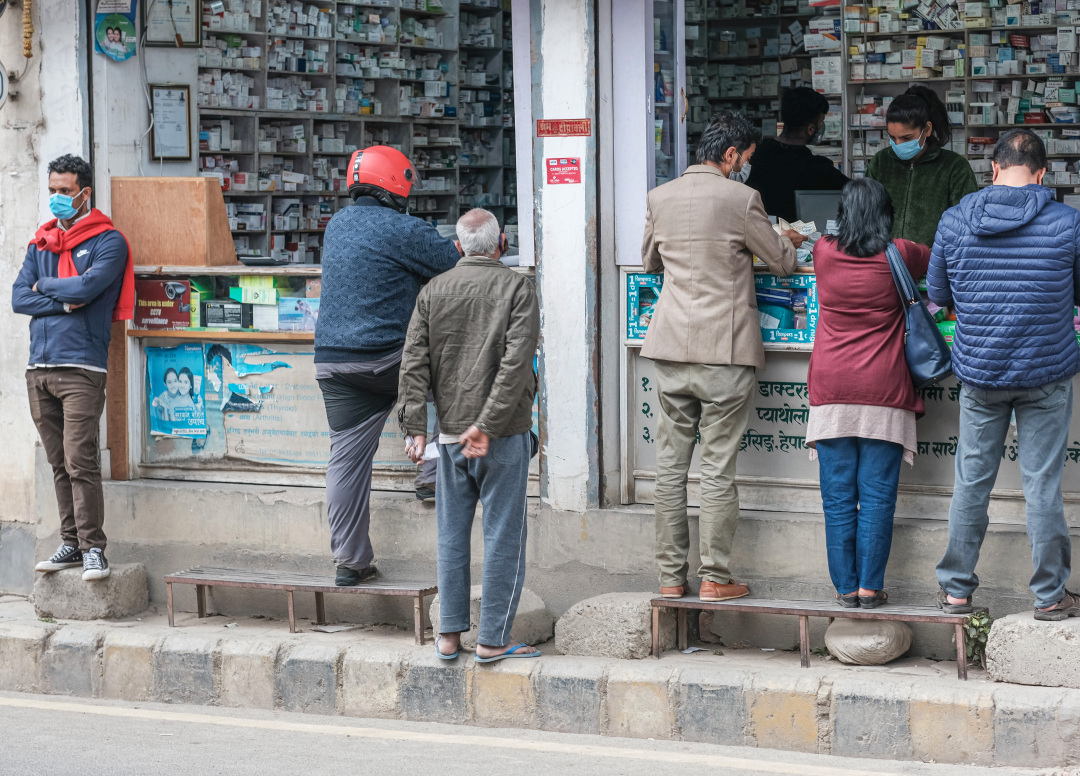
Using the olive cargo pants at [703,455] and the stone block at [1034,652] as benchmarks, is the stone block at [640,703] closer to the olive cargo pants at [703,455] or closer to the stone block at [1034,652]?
the olive cargo pants at [703,455]

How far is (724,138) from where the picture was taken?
6.19 m

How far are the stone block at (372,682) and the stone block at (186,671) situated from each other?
0.68 meters

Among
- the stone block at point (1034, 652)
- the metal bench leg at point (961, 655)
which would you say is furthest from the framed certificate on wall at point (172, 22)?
the stone block at point (1034, 652)

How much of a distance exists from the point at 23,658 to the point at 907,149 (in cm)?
491

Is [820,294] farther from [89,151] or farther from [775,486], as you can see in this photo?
[89,151]

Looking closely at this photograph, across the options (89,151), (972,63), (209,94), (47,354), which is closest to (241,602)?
(47,354)

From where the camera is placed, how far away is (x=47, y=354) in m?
7.16

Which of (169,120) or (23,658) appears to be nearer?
(23,658)

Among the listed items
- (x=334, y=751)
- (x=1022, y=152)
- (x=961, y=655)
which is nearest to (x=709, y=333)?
(x=1022, y=152)

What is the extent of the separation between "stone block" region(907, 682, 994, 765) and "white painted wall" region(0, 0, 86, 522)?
486cm

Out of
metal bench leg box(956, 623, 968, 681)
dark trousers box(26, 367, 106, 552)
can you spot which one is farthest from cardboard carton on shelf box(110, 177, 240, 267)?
metal bench leg box(956, 623, 968, 681)

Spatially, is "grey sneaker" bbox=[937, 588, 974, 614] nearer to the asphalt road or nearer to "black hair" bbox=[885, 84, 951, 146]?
the asphalt road

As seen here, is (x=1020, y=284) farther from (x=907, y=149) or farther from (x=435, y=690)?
(x=435, y=690)

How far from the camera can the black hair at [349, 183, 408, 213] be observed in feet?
21.6
